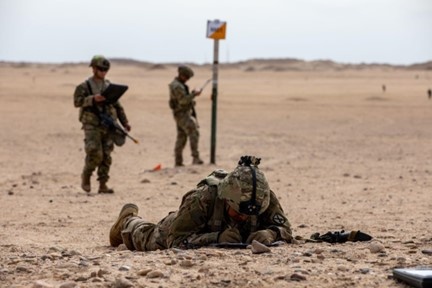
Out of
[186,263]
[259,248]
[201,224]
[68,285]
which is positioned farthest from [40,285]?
[201,224]

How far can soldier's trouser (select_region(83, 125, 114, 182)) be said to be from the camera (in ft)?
36.6

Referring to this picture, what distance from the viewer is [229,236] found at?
20.8 ft

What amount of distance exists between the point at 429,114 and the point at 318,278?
2394cm

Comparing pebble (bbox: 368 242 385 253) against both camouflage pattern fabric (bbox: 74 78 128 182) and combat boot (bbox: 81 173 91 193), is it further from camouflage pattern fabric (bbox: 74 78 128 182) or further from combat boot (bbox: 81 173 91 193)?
combat boot (bbox: 81 173 91 193)

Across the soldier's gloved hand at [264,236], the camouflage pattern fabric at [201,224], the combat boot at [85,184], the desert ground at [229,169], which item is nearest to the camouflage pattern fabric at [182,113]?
the desert ground at [229,169]

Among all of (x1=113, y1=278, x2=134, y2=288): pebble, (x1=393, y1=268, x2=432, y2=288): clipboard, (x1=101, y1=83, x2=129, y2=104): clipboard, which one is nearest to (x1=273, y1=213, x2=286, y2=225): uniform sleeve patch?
(x1=393, y1=268, x2=432, y2=288): clipboard

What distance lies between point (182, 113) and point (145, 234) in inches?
286

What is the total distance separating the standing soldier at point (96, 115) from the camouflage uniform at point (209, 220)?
14.5 feet

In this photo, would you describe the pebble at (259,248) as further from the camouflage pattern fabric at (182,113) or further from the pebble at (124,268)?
the camouflage pattern fabric at (182,113)

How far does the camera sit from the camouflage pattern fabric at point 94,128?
10938mm

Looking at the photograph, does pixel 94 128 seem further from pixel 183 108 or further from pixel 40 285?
pixel 40 285

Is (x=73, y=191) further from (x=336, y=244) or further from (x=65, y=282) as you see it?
(x=65, y=282)

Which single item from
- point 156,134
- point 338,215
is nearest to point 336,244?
point 338,215

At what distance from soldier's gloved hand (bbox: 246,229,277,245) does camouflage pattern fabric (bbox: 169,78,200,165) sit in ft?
25.0
